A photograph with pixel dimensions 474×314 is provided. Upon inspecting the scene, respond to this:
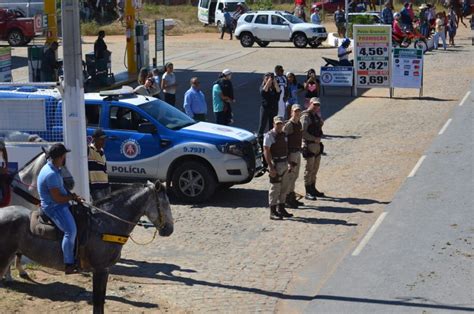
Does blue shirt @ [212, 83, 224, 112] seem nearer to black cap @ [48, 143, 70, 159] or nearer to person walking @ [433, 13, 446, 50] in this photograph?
black cap @ [48, 143, 70, 159]

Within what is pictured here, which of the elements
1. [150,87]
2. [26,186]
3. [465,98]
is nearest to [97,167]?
[26,186]

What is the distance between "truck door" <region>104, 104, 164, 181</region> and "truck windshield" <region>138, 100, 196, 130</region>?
26 centimetres

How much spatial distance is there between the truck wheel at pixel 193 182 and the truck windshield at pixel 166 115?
85 cm

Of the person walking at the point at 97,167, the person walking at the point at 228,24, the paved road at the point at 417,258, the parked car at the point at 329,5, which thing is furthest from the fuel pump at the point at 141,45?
the parked car at the point at 329,5

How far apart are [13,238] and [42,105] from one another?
4256 millimetres

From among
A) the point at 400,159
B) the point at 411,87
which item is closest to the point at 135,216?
the point at 400,159

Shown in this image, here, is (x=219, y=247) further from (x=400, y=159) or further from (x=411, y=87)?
(x=411, y=87)

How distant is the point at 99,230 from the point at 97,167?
3182 millimetres

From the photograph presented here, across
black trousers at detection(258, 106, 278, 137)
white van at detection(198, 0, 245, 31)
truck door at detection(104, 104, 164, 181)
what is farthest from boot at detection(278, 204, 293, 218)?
white van at detection(198, 0, 245, 31)

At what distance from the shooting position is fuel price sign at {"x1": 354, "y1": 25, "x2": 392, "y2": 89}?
31016 mm

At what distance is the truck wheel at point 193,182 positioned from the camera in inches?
694

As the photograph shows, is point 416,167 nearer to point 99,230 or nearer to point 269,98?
point 269,98

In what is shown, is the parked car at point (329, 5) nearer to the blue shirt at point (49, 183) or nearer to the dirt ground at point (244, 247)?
the dirt ground at point (244, 247)

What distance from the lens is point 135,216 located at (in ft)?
38.3
